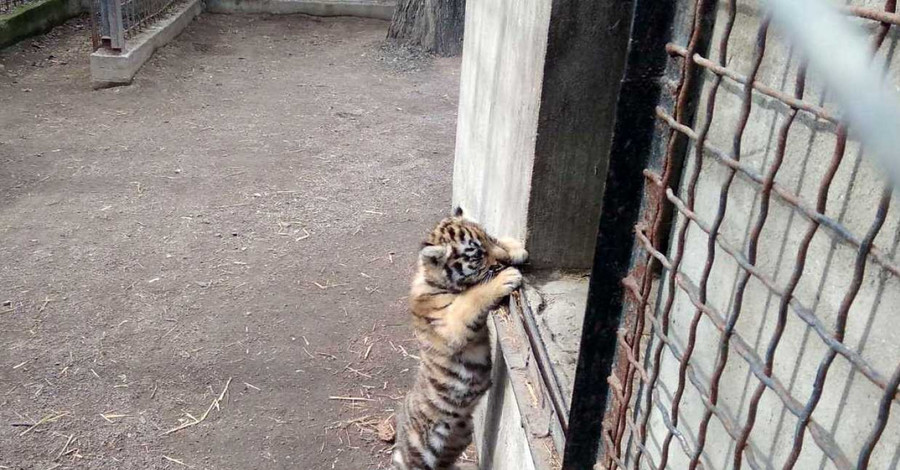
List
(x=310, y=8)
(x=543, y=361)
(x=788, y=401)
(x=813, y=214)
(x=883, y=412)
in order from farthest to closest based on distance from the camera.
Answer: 1. (x=310, y=8)
2. (x=543, y=361)
3. (x=788, y=401)
4. (x=813, y=214)
5. (x=883, y=412)

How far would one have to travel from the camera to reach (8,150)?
8.09 metres

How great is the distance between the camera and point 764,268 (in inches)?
66.8

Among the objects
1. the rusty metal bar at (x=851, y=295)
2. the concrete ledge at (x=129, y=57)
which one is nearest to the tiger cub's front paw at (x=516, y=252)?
the rusty metal bar at (x=851, y=295)

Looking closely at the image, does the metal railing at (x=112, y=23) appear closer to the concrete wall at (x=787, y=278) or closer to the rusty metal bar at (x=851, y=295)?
the concrete wall at (x=787, y=278)

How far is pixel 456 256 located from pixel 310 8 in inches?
466

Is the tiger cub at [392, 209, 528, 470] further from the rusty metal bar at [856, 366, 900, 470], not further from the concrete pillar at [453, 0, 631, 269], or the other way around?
the rusty metal bar at [856, 366, 900, 470]

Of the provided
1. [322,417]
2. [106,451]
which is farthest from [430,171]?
[106,451]

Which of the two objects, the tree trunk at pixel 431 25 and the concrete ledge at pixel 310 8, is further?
the concrete ledge at pixel 310 8

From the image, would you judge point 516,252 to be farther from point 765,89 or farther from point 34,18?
point 34,18

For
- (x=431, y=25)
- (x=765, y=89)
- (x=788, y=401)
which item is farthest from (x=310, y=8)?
(x=788, y=401)

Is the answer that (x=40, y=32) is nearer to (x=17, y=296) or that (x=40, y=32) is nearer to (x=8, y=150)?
(x=8, y=150)

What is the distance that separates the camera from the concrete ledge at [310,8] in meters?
14.5

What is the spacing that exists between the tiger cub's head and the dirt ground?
1.11m

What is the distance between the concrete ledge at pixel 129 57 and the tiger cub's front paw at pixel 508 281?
849 centimetres
